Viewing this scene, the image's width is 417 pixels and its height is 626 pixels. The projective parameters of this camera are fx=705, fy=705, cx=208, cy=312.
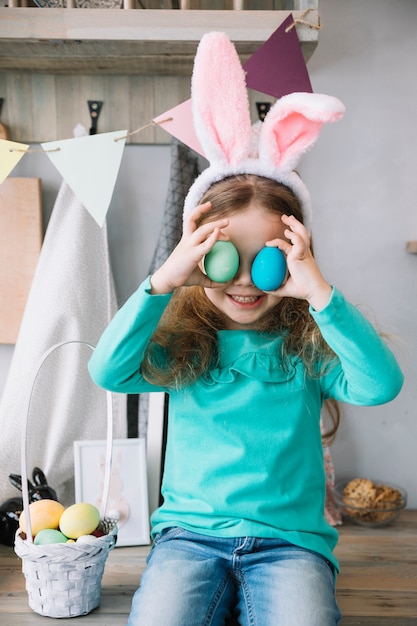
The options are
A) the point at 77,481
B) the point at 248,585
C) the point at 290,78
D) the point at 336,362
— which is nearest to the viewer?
the point at 248,585

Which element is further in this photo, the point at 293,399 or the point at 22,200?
the point at 22,200

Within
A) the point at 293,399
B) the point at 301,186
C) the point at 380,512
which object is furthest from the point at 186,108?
the point at 380,512

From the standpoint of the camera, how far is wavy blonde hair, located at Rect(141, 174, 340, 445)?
1.04 meters

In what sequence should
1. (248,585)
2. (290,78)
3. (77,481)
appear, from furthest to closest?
1. (77,481)
2. (290,78)
3. (248,585)

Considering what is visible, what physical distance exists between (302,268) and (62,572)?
57 centimetres

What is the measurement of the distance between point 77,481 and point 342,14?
3.58 ft

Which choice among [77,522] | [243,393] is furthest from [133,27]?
[77,522]

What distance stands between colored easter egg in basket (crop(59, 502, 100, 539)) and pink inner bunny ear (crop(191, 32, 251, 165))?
0.58 m

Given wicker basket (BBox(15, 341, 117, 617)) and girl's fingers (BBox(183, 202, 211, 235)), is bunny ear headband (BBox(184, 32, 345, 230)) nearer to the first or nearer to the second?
girl's fingers (BBox(183, 202, 211, 235))

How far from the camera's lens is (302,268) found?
0.97m

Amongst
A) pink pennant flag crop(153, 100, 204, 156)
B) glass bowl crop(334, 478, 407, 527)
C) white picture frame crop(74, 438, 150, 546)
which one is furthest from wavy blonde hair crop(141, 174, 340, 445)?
glass bowl crop(334, 478, 407, 527)

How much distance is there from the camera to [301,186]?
1.06m

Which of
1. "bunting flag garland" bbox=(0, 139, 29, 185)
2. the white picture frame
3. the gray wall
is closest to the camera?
"bunting flag garland" bbox=(0, 139, 29, 185)

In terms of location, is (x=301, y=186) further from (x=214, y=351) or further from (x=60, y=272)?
(x=60, y=272)
